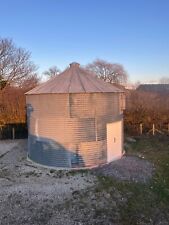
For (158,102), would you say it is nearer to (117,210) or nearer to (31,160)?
(31,160)

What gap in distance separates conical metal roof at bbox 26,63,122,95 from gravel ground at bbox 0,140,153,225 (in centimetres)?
375

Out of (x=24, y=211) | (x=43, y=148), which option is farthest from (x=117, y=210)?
(x=43, y=148)

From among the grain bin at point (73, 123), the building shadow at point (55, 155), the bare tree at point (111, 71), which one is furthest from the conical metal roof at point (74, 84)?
the bare tree at point (111, 71)

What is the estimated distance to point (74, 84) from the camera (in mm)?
13609

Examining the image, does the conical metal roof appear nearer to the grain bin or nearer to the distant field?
the grain bin

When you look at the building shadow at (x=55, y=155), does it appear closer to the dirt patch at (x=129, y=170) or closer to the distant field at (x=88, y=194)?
the distant field at (x=88, y=194)

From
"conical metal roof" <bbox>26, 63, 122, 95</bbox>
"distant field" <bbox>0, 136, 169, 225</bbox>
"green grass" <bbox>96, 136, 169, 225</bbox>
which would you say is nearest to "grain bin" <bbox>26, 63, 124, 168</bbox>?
"conical metal roof" <bbox>26, 63, 122, 95</bbox>

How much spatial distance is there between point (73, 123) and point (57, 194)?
3958 millimetres

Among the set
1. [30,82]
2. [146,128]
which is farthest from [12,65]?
[146,128]

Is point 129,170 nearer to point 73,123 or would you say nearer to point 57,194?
point 73,123

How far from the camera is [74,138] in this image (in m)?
13.1

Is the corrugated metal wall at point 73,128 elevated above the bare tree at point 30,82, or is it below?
below

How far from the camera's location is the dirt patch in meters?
11.7

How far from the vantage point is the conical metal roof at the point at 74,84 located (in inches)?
520
